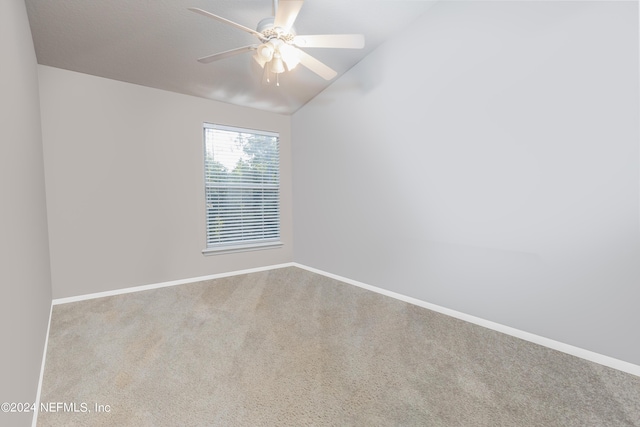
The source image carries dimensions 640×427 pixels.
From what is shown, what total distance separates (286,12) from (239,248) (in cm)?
280

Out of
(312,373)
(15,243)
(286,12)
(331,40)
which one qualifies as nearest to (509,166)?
(331,40)

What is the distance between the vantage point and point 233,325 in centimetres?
212

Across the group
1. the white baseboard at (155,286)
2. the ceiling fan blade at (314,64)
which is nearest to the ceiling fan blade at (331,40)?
the ceiling fan blade at (314,64)

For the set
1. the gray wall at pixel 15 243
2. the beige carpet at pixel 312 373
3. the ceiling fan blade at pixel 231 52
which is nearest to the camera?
the gray wall at pixel 15 243

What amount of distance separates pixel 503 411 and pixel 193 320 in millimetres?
2158

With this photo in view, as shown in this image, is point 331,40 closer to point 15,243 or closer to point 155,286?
point 15,243

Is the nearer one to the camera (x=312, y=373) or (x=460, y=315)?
(x=312, y=373)

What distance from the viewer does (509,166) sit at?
1.94 m

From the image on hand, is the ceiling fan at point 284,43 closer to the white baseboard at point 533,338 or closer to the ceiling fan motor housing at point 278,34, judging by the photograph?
the ceiling fan motor housing at point 278,34

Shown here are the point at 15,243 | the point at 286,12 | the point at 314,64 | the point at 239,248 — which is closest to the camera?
the point at 15,243

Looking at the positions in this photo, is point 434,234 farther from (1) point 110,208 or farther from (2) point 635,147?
(1) point 110,208

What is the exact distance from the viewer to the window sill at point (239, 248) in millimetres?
3391

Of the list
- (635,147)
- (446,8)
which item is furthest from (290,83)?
(635,147)

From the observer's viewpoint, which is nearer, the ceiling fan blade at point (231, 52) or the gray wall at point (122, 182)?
the ceiling fan blade at point (231, 52)
